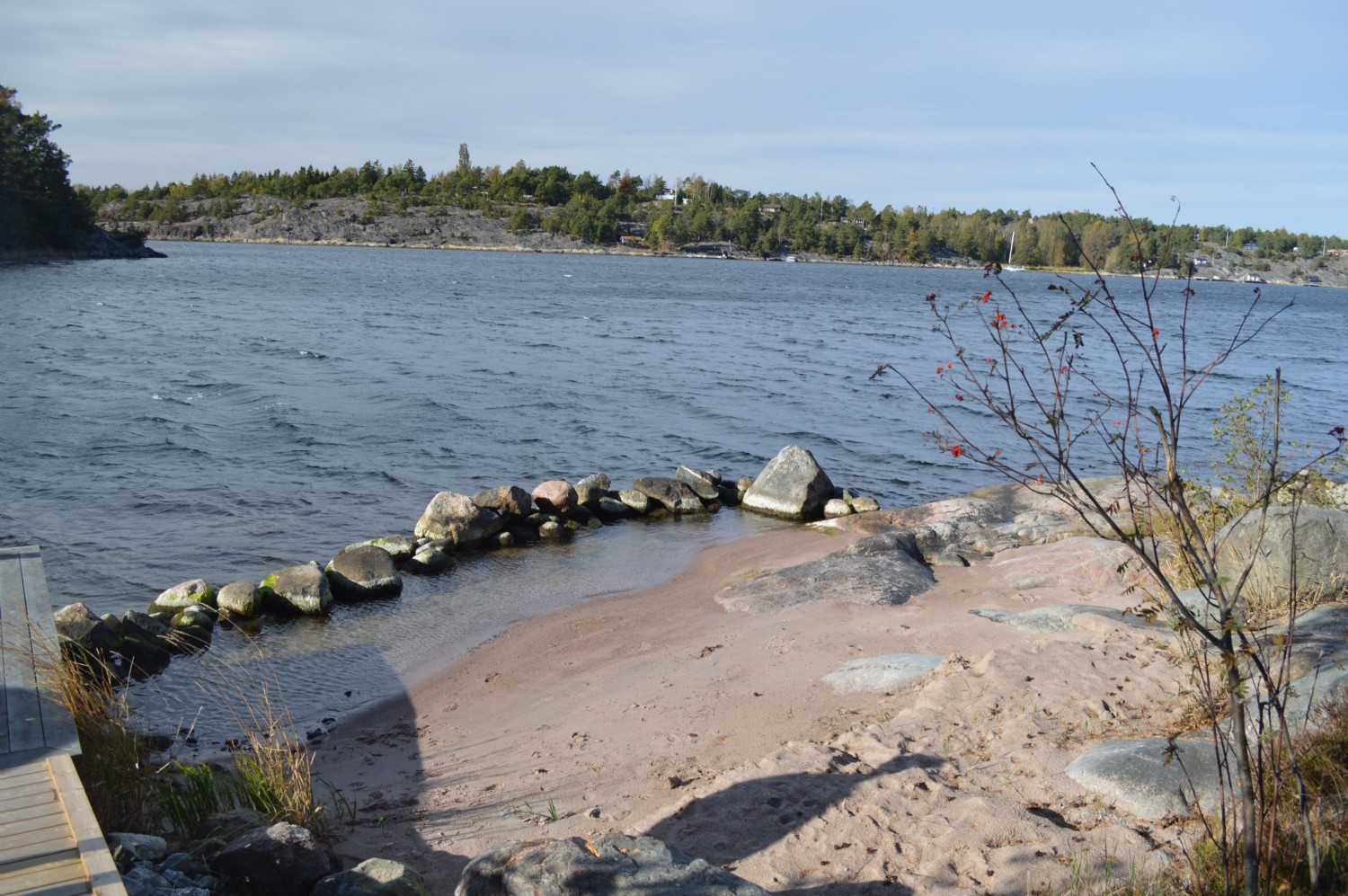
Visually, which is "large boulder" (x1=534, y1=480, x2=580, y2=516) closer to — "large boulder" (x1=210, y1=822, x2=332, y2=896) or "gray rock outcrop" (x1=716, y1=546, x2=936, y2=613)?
"gray rock outcrop" (x1=716, y1=546, x2=936, y2=613)

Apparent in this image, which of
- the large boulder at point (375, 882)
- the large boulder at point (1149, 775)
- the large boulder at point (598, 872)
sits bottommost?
the large boulder at point (375, 882)

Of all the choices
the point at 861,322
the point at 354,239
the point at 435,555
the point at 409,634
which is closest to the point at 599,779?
the point at 409,634

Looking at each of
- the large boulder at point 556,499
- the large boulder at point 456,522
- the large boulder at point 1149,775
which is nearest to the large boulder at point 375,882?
the large boulder at point 1149,775

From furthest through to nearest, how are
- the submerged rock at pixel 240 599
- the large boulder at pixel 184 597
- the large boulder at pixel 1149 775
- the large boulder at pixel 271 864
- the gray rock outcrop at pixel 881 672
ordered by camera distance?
the submerged rock at pixel 240 599 < the large boulder at pixel 184 597 < the gray rock outcrop at pixel 881 672 < the large boulder at pixel 1149 775 < the large boulder at pixel 271 864

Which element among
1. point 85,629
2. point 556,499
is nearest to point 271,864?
point 85,629

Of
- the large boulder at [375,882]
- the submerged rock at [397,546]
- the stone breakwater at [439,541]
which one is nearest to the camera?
the large boulder at [375,882]

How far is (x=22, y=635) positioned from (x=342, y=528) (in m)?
7.65

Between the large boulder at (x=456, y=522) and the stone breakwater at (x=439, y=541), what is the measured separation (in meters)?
0.02

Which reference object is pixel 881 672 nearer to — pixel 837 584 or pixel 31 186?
pixel 837 584

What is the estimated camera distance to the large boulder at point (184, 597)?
431 inches

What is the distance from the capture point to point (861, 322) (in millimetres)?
59438

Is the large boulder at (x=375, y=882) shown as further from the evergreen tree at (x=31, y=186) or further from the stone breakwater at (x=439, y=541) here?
the evergreen tree at (x=31, y=186)

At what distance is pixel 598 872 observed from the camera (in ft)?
12.9

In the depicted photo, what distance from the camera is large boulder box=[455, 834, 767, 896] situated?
3.88 meters
